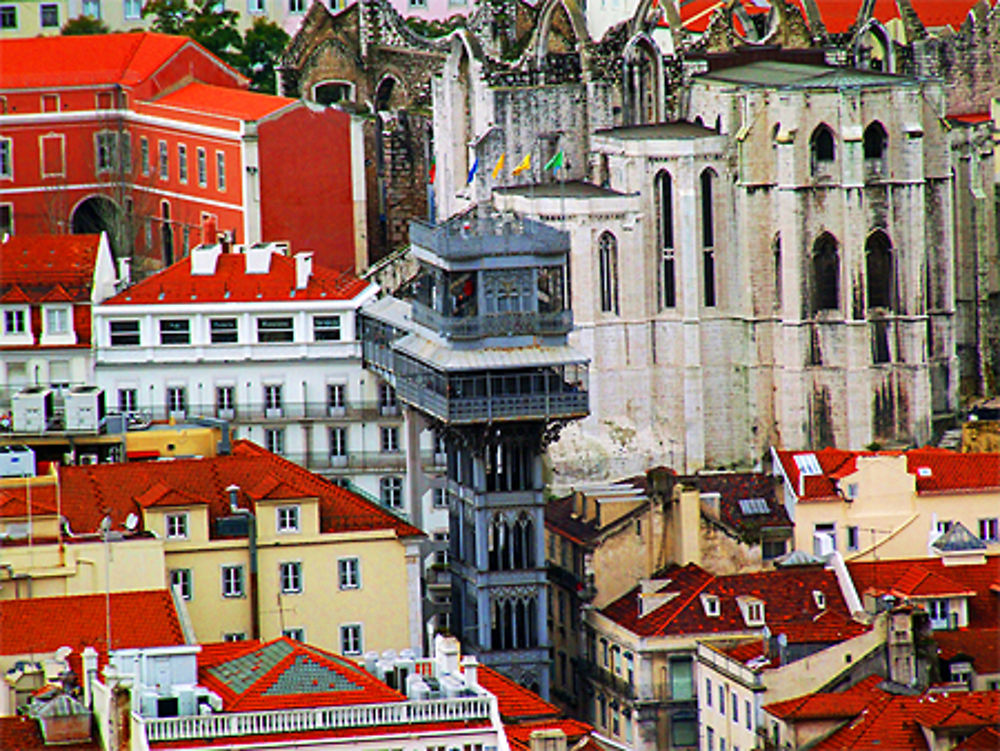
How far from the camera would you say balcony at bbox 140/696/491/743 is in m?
81.8

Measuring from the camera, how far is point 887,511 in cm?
11706

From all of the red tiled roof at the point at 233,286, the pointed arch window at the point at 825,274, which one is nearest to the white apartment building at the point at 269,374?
the red tiled roof at the point at 233,286

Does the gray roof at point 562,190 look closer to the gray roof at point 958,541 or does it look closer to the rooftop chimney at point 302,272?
the rooftop chimney at point 302,272

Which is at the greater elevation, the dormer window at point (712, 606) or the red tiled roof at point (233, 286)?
the red tiled roof at point (233, 286)

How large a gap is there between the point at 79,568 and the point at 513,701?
12043 millimetres

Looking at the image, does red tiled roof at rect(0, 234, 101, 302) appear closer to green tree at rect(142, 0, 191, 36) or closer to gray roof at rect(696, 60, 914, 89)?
gray roof at rect(696, 60, 914, 89)

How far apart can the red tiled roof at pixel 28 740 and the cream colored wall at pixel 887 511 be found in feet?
130

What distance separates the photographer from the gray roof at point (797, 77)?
5098 inches

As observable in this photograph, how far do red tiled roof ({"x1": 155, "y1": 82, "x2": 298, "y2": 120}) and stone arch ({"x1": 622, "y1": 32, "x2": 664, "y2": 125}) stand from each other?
620 inches

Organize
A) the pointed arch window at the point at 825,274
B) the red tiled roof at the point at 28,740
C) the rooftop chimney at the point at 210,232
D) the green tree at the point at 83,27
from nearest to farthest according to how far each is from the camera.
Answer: the red tiled roof at the point at 28,740 < the pointed arch window at the point at 825,274 < the rooftop chimney at the point at 210,232 < the green tree at the point at 83,27

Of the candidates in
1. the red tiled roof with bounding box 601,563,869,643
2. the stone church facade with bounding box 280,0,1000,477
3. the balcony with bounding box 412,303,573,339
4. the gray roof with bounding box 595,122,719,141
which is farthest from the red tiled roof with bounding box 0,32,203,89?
the red tiled roof with bounding box 601,563,869,643

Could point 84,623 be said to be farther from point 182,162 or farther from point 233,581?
point 182,162

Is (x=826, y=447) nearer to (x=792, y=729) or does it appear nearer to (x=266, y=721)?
(x=792, y=729)

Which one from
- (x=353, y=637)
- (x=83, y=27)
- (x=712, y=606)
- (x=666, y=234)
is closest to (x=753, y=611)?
(x=712, y=606)
